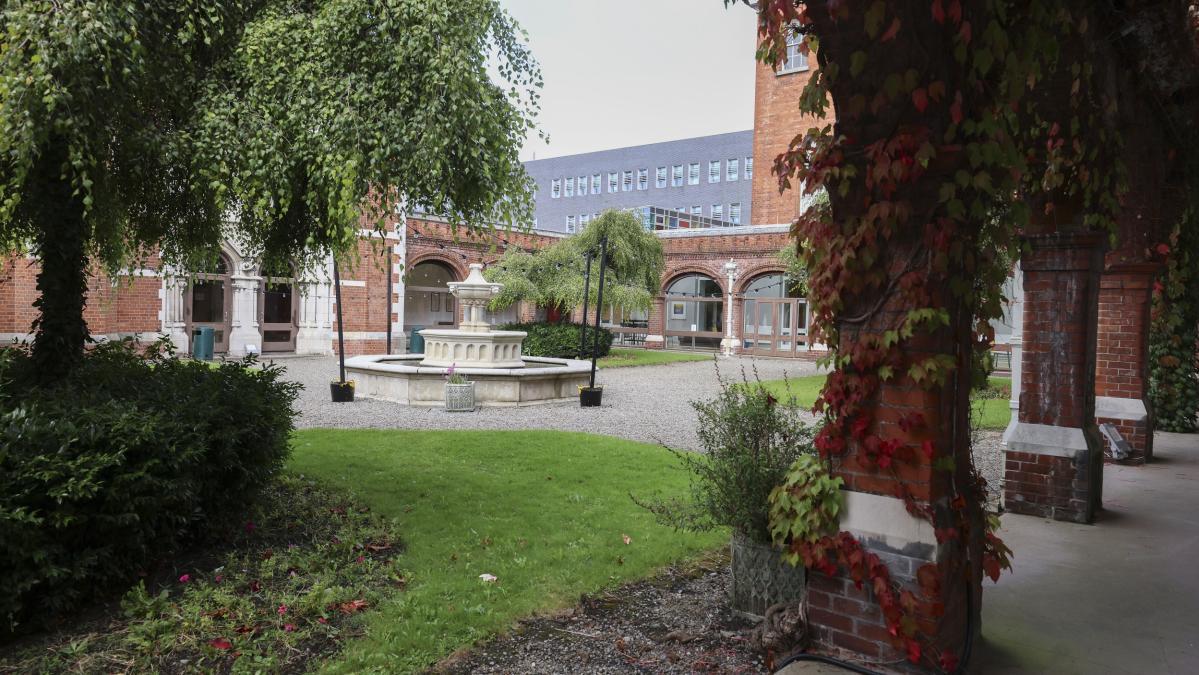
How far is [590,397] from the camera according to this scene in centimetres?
1295

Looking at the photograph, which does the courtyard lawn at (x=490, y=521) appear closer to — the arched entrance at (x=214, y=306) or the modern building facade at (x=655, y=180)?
the arched entrance at (x=214, y=306)

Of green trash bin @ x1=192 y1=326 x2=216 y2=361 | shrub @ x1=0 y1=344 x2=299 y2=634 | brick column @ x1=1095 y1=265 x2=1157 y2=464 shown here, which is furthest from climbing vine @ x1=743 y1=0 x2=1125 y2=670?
green trash bin @ x1=192 y1=326 x2=216 y2=361

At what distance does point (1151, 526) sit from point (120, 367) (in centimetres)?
748

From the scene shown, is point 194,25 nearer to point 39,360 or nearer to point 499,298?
point 39,360

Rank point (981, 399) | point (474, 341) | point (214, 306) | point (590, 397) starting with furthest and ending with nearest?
1. point (214, 306)
2. point (474, 341)
3. point (590, 397)
4. point (981, 399)

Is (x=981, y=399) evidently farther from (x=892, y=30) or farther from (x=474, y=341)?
(x=892, y=30)

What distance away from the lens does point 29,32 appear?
3811mm

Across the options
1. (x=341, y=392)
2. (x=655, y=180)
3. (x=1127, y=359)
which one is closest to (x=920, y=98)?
(x=1127, y=359)

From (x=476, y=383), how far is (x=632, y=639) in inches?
A: 362

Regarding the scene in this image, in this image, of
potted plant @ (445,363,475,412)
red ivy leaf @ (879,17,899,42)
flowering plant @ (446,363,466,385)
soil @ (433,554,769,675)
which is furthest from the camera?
flowering plant @ (446,363,466,385)

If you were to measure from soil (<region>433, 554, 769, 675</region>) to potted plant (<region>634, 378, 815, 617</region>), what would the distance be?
0.23m

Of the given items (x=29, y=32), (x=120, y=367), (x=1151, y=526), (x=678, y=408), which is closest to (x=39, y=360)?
(x=120, y=367)

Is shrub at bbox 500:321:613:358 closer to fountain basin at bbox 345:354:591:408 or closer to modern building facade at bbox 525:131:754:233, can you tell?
fountain basin at bbox 345:354:591:408

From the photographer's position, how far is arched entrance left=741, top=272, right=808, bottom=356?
96.6ft
